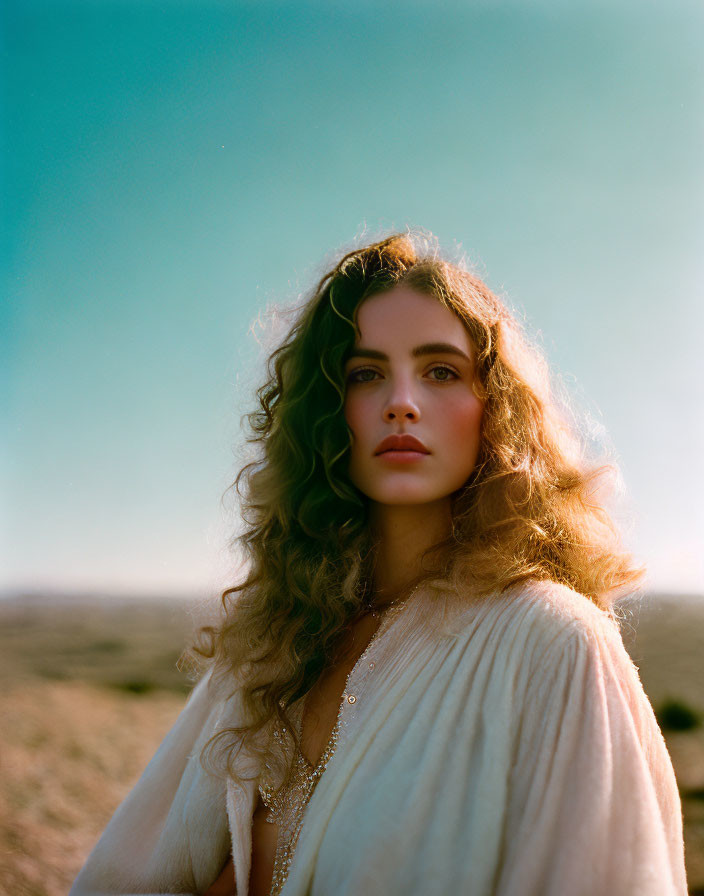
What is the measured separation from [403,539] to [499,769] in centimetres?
69

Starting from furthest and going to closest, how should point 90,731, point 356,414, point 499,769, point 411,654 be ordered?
point 90,731 → point 356,414 → point 411,654 → point 499,769

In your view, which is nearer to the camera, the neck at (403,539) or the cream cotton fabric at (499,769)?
the cream cotton fabric at (499,769)

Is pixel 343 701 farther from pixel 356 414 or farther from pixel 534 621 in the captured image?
pixel 356 414

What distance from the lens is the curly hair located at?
168 cm

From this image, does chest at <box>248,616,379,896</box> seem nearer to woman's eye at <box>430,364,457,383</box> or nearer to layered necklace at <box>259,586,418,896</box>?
layered necklace at <box>259,586,418,896</box>

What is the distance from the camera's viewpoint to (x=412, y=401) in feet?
5.31

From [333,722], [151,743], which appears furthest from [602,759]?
[151,743]

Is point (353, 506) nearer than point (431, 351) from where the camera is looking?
No

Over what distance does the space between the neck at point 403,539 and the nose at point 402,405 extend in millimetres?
292

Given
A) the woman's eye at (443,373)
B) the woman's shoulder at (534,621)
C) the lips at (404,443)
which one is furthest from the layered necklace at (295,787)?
the woman's eye at (443,373)

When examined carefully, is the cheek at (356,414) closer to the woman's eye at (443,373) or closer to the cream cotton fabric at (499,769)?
the woman's eye at (443,373)

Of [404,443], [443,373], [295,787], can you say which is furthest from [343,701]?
[443,373]

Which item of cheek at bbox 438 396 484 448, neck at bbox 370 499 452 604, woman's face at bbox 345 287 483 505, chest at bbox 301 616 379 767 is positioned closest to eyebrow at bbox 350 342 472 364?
woman's face at bbox 345 287 483 505

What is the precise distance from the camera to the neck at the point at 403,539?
70.7 inches
